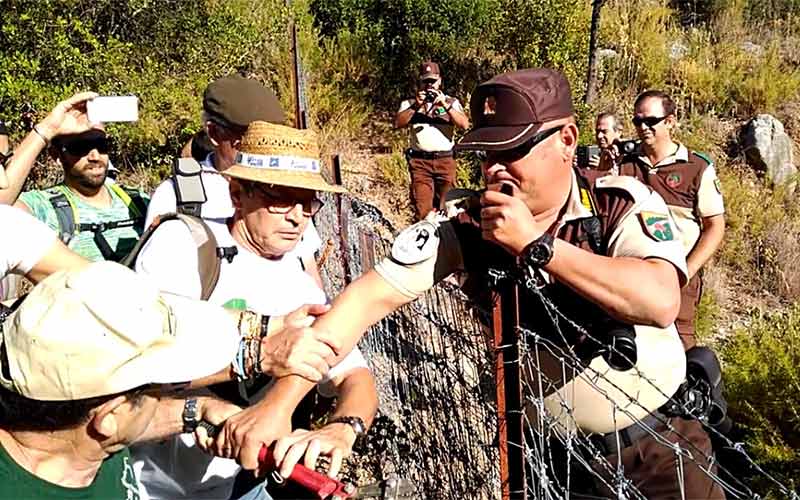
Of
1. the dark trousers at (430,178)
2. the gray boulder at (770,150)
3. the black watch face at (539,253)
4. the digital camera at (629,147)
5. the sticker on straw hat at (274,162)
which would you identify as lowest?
the gray boulder at (770,150)

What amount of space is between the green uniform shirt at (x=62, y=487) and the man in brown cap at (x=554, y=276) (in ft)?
1.75

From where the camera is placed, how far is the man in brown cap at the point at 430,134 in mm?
7801

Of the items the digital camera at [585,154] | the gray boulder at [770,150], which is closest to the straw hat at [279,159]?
the digital camera at [585,154]

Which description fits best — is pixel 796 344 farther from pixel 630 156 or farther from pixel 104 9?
pixel 104 9

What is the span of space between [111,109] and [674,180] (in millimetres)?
3063

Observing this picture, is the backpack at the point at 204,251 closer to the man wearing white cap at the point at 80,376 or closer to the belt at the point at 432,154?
the man wearing white cap at the point at 80,376

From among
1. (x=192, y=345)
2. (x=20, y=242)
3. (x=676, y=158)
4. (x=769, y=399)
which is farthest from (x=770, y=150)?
(x=192, y=345)

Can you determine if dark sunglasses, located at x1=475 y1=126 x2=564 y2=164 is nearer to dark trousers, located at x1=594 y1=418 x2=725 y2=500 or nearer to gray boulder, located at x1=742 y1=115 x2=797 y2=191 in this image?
dark trousers, located at x1=594 y1=418 x2=725 y2=500

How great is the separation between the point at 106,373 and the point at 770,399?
394cm

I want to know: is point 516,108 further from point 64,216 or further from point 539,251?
point 64,216

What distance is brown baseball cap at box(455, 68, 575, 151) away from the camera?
2.18 m

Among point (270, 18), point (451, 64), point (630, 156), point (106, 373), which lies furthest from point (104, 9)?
point (106, 373)

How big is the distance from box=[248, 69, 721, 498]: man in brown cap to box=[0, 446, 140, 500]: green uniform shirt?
53 cm

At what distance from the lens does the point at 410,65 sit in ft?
39.4
